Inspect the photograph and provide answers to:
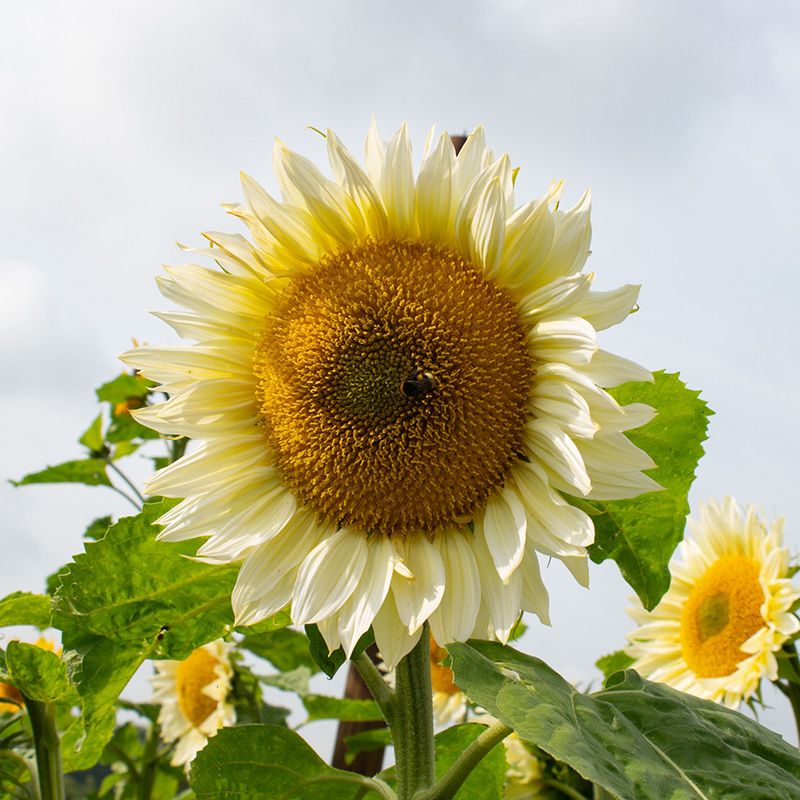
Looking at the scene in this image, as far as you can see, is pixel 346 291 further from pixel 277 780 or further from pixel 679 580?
pixel 679 580

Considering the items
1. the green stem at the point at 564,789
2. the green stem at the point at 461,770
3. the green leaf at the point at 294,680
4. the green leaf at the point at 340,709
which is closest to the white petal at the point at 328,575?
the green stem at the point at 461,770

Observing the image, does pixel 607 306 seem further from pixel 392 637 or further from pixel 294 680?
pixel 294 680

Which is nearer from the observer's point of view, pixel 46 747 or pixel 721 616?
pixel 46 747

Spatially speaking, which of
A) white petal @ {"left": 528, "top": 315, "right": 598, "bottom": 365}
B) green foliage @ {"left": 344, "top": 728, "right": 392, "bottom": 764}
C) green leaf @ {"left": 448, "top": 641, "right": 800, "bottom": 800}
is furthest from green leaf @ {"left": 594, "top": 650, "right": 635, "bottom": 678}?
white petal @ {"left": 528, "top": 315, "right": 598, "bottom": 365}

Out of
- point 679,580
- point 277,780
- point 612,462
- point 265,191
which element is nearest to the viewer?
point 612,462

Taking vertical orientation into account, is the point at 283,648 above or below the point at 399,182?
below

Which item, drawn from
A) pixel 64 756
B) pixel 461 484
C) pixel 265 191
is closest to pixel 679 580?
pixel 64 756

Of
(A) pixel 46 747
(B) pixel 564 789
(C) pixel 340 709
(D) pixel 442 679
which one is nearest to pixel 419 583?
(A) pixel 46 747
